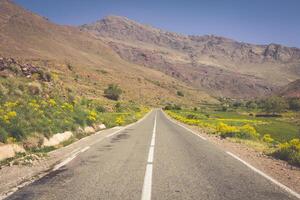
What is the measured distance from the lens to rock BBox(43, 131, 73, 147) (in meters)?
14.3

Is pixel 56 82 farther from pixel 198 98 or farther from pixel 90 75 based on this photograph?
pixel 198 98

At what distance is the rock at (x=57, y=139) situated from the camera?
14252 millimetres

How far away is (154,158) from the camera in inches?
438

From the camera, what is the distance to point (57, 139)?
15.5 meters

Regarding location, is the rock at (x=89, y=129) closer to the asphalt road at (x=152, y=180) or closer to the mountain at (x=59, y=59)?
the asphalt road at (x=152, y=180)

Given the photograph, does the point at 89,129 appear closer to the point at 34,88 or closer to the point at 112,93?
the point at 34,88

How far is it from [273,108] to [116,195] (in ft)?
412

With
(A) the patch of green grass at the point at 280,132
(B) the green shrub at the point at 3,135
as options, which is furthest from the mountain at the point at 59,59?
(B) the green shrub at the point at 3,135

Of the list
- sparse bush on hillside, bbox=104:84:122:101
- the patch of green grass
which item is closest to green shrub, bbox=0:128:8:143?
the patch of green grass

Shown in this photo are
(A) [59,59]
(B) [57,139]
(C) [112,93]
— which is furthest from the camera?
(A) [59,59]

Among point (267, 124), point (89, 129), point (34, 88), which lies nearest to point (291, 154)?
point (89, 129)

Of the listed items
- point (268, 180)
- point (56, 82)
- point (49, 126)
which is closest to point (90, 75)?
point (56, 82)

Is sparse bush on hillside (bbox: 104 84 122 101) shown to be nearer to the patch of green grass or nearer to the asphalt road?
the patch of green grass

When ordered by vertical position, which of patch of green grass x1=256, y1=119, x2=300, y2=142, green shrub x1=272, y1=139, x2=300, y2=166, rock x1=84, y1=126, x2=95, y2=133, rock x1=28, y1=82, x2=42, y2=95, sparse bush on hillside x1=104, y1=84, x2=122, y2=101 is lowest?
patch of green grass x1=256, y1=119, x2=300, y2=142
